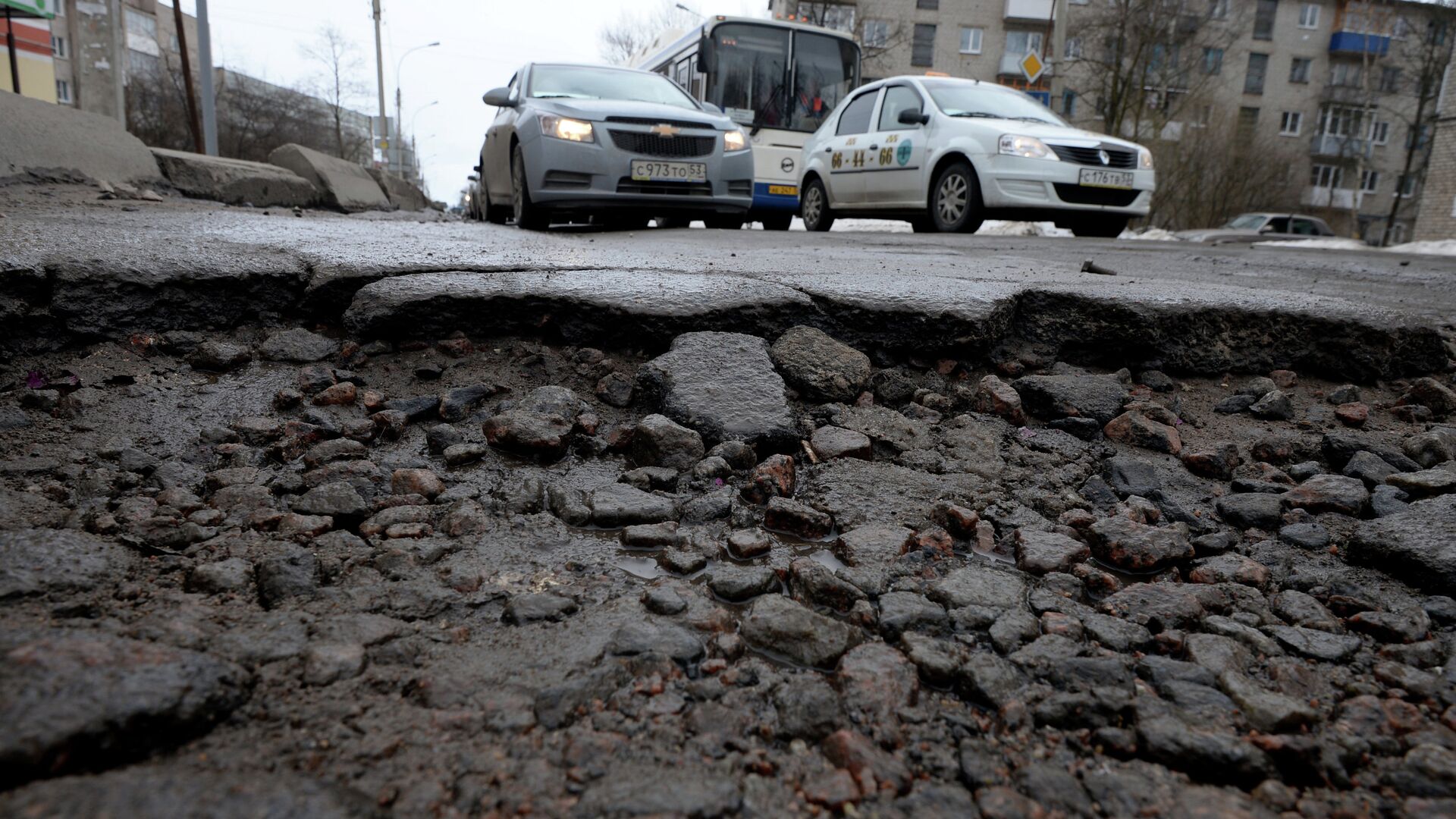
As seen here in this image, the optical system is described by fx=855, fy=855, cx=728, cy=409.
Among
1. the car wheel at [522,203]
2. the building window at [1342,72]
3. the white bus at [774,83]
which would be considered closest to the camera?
the car wheel at [522,203]

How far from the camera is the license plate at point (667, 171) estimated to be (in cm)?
667

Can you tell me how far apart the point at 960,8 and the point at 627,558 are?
4606 centimetres

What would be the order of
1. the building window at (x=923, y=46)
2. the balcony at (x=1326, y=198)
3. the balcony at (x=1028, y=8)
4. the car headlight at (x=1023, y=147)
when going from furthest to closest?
the building window at (x=923, y=46) < the balcony at (x=1028, y=8) < the balcony at (x=1326, y=198) < the car headlight at (x=1023, y=147)

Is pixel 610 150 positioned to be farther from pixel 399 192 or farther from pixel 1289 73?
pixel 1289 73

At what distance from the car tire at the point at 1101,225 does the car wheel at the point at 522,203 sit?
17.0 ft

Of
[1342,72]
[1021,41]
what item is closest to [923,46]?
[1021,41]

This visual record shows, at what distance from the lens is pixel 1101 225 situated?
8703mm

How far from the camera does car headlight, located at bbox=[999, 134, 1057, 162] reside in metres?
7.61

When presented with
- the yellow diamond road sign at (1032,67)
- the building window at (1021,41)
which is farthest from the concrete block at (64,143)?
the building window at (1021,41)

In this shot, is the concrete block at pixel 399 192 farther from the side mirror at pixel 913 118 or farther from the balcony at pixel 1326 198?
the balcony at pixel 1326 198

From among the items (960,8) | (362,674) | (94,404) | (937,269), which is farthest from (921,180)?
(960,8)

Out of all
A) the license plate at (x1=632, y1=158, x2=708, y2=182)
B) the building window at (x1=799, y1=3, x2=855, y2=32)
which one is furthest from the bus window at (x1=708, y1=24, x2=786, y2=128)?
the building window at (x1=799, y1=3, x2=855, y2=32)

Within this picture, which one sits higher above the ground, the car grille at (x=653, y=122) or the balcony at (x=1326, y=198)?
the balcony at (x=1326, y=198)

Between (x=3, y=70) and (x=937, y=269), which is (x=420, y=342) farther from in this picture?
(x=3, y=70)
